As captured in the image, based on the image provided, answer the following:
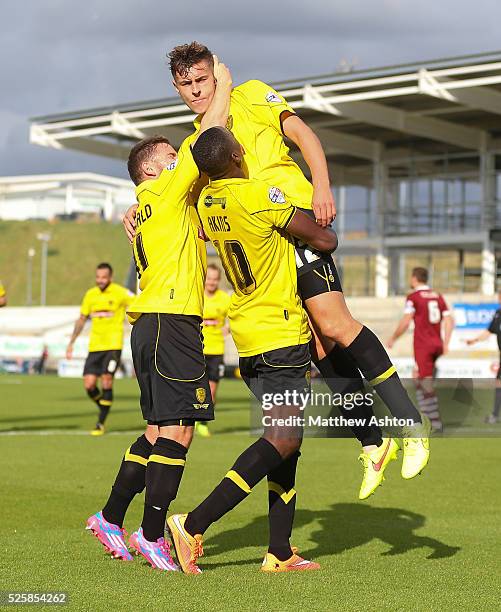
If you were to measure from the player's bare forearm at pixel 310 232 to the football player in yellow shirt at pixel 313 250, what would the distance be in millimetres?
46

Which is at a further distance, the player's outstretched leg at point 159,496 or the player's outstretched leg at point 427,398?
the player's outstretched leg at point 427,398

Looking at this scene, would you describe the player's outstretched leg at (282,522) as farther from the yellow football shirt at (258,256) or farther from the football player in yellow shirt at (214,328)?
the football player in yellow shirt at (214,328)

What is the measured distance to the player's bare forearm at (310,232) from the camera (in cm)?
523

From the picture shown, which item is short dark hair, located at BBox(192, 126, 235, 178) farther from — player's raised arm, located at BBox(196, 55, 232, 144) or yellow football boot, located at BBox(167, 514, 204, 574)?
yellow football boot, located at BBox(167, 514, 204, 574)

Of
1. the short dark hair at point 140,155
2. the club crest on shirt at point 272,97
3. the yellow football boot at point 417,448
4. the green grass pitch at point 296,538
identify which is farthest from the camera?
the short dark hair at point 140,155

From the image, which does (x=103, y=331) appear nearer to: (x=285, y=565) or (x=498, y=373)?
(x=498, y=373)

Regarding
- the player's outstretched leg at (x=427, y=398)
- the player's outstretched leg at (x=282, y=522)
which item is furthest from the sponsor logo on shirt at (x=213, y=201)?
the player's outstretched leg at (x=427, y=398)

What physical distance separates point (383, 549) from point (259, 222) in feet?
6.77

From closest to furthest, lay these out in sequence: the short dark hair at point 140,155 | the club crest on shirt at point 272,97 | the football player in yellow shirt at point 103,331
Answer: the club crest on shirt at point 272,97, the short dark hair at point 140,155, the football player in yellow shirt at point 103,331

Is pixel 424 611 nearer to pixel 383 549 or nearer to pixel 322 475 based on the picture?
pixel 383 549

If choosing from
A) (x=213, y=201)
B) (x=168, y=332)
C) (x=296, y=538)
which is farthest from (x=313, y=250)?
(x=296, y=538)

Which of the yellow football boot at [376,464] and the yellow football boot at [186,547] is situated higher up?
the yellow football boot at [376,464]

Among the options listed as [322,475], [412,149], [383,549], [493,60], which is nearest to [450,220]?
[412,149]

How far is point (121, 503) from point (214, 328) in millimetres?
9892
